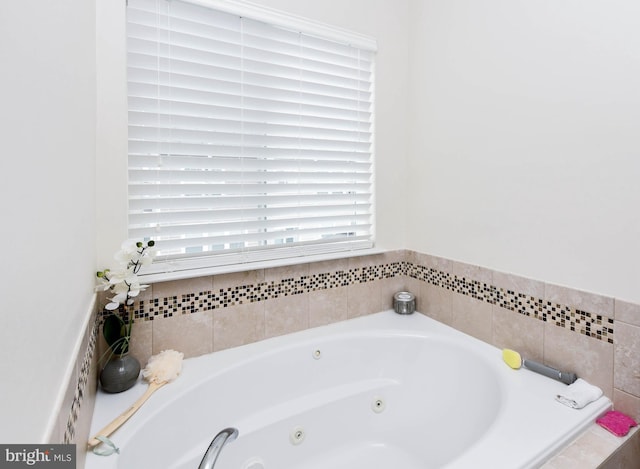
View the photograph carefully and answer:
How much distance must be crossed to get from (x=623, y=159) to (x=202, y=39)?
1.76m

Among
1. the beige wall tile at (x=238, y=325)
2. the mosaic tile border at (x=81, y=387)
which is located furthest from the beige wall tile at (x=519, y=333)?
the mosaic tile border at (x=81, y=387)

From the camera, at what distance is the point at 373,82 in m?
1.97

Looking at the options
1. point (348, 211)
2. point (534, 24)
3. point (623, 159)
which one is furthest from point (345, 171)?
point (623, 159)

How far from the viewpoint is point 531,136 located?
145 cm

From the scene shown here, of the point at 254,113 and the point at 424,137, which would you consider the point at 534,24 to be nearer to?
the point at 424,137

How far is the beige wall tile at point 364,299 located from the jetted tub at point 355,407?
6cm

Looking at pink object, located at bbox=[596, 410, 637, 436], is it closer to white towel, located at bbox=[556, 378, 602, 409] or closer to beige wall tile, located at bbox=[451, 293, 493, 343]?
white towel, located at bbox=[556, 378, 602, 409]

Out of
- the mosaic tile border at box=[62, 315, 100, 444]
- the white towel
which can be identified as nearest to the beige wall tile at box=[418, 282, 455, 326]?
the white towel

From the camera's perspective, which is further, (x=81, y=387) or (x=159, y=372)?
(x=159, y=372)

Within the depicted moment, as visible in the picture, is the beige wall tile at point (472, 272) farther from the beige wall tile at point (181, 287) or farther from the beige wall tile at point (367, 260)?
the beige wall tile at point (181, 287)

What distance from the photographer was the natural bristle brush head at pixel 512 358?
1.47 meters

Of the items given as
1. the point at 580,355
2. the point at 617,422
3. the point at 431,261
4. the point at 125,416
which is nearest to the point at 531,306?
the point at 580,355

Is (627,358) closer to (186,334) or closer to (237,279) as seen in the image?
(237,279)

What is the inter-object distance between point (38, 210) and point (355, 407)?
1.56 metres
